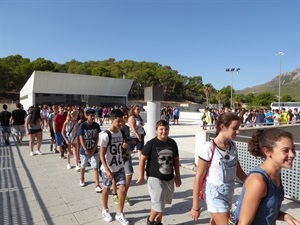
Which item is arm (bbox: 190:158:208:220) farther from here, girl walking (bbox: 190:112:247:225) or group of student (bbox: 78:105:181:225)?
group of student (bbox: 78:105:181:225)

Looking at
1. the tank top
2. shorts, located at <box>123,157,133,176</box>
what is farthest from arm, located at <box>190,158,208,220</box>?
shorts, located at <box>123,157,133,176</box>

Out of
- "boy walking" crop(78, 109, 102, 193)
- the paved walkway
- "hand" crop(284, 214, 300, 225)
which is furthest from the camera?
"boy walking" crop(78, 109, 102, 193)

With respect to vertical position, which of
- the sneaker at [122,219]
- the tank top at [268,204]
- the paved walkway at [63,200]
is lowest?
the paved walkway at [63,200]

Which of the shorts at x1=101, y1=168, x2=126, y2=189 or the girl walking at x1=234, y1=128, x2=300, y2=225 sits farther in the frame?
the shorts at x1=101, y1=168, x2=126, y2=189

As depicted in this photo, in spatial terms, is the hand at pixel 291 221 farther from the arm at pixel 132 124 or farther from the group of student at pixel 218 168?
the arm at pixel 132 124

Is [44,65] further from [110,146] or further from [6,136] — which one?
[110,146]

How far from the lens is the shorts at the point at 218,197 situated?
2383 millimetres

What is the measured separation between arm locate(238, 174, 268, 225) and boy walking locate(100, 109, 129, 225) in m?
2.32

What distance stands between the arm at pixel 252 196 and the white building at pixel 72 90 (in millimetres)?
34468

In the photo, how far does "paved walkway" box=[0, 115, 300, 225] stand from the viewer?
151 inches

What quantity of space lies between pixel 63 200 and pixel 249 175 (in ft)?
Answer: 13.1

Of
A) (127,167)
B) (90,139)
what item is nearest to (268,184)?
(127,167)

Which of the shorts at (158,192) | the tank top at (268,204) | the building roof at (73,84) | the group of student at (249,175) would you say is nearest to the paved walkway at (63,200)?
the shorts at (158,192)

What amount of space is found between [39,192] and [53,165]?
7.46ft
